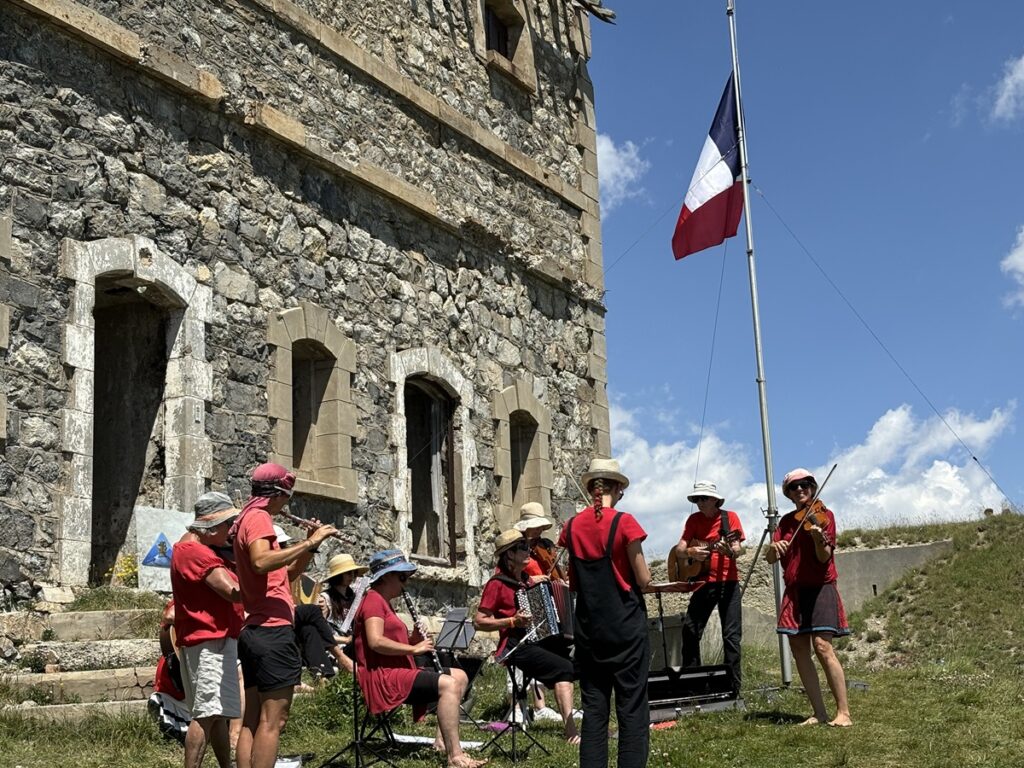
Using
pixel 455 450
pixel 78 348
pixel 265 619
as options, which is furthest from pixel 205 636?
pixel 455 450

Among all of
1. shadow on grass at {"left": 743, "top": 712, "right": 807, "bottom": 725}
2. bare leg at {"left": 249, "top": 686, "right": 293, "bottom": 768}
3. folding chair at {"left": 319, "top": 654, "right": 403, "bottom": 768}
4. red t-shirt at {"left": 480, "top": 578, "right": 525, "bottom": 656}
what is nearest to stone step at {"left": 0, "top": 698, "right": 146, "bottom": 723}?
folding chair at {"left": 319, "top": 654, "right": 403, "bottom": 768}

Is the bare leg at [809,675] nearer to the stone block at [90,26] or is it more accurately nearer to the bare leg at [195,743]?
the bare leg at [195,743]

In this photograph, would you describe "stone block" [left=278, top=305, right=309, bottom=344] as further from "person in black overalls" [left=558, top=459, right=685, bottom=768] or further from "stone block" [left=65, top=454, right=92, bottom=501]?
"person in black overalls" [left=558, top=459, right=685, bottom=768]

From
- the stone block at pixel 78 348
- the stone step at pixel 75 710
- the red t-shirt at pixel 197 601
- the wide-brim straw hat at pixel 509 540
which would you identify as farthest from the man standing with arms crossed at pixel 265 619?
the stone block at pixel 78 348

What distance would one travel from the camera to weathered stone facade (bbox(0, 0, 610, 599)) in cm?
991

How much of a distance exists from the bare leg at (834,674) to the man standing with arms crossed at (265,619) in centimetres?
377

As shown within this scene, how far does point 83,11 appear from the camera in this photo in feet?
34.1

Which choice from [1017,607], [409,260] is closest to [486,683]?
[409,260]

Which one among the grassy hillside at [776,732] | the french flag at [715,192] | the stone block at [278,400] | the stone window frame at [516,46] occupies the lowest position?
the grassy hillside at [776,732]

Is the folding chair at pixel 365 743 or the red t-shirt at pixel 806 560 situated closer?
the folding chair at pixel 365 743

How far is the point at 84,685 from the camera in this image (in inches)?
332

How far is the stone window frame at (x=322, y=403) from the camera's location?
1185cm

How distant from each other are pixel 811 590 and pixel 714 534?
45.3 inches

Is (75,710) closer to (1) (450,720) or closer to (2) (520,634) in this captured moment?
(1) (450,720)
